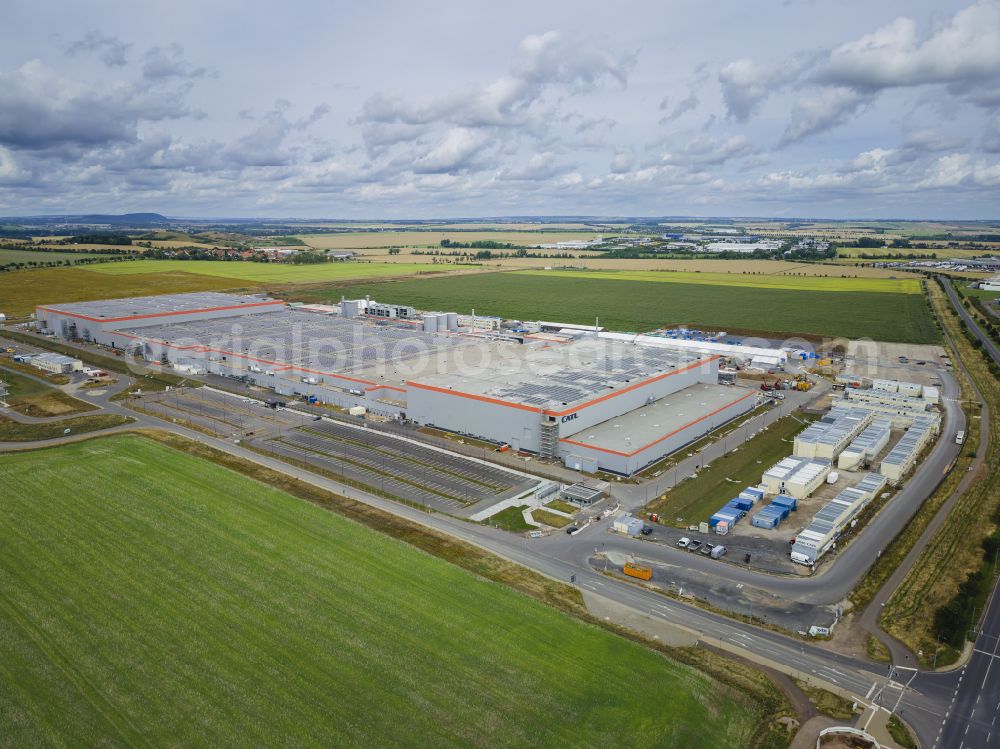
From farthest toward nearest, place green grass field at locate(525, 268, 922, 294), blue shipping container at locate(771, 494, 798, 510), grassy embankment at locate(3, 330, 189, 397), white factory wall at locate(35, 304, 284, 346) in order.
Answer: green grass field at locate(525, 268, 922, 294) < white factory wall at locate(35, 304, 284, 346) < grassy embankment at locate(3, 330, 189, 397) < blue shipping container at locate(771, 494, 798, 510)

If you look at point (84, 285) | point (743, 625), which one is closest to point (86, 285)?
point (84, 285)

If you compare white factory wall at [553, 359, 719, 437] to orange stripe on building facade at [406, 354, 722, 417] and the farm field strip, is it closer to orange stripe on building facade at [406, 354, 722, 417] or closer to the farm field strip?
orange stripe on building facade at [406, 354, 722, 417]

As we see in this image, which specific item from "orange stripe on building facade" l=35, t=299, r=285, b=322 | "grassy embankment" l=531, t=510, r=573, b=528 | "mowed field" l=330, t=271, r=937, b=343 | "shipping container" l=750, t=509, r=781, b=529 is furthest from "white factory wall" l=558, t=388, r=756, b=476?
"orange stripe on building facade" l=35, t=299, r=285, b=322

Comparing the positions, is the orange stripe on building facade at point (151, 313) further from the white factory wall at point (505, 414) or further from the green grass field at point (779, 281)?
the green grass field at point (779, 281)

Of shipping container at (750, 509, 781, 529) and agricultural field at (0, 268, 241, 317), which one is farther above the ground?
agricultural field at (0, 268, 241, 317)

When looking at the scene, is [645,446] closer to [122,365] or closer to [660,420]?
[660,420]

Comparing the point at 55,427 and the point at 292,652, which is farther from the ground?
the point at 55,427

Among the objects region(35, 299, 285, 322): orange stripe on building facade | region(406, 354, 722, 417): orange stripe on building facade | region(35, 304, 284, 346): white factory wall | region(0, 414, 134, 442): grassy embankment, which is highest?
region(35, 299, 285, 322): orange stripe on building facade

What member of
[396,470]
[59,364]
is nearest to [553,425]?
[396,470]
